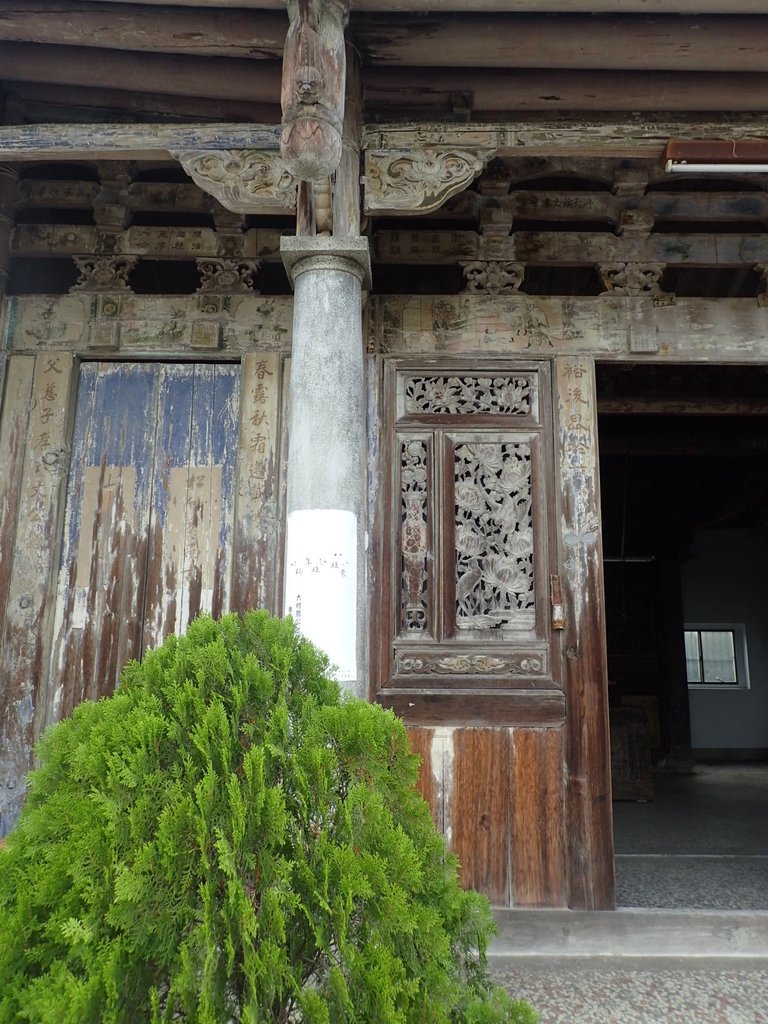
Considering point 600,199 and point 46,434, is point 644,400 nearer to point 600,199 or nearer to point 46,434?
point 600,199

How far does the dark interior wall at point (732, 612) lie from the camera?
13.1m

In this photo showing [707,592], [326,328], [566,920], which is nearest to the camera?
[326,328]

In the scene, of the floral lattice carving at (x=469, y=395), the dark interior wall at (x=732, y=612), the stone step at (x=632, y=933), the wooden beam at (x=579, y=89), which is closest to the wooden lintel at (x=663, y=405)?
the floral lattice carving at (x=469, y=395)

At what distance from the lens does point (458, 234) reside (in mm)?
4430

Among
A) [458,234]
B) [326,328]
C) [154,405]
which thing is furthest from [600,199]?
[154,405]

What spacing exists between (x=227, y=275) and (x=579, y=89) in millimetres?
2030

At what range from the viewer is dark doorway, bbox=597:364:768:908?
5586 mm

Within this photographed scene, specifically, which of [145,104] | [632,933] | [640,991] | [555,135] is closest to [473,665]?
[632,933]

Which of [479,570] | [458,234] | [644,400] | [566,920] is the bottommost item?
[566,920]

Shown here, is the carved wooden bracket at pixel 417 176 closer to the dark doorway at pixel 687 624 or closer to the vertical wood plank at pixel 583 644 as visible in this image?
the vertical wood plank at pixel 583 644

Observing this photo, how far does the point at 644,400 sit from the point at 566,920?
3.46 m

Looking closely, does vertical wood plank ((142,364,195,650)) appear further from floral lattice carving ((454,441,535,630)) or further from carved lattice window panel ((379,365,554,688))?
floral lattice carving ((454,441,535,630))

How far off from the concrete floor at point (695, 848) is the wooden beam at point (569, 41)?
4003 millimetres

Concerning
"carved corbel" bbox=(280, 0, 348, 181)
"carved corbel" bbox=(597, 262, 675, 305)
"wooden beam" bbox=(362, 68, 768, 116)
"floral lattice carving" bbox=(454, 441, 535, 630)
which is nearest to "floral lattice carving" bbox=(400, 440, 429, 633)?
"floral lattice carving" bbox=(454, 441, 535, 630)
